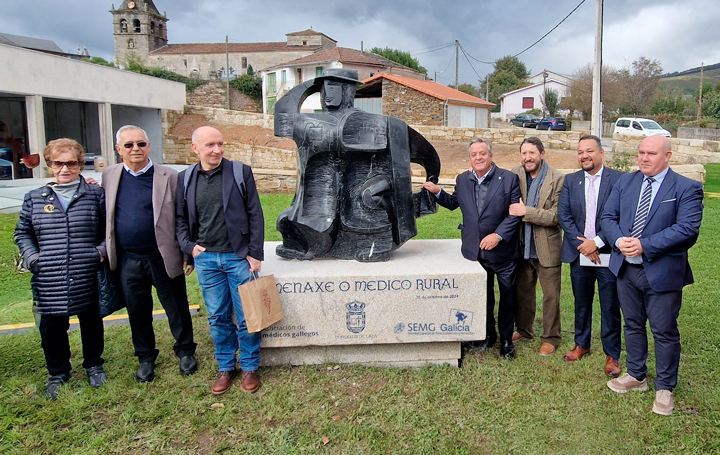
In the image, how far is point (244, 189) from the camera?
3344 mm

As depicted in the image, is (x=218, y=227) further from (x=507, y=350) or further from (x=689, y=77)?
(x=689, y=77)

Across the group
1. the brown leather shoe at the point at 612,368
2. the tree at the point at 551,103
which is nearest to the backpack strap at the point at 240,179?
the brown leather shoe at the point at 612,368

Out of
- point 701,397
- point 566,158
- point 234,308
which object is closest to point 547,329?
point 701,397

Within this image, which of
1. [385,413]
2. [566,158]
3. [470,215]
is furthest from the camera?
[566,158]

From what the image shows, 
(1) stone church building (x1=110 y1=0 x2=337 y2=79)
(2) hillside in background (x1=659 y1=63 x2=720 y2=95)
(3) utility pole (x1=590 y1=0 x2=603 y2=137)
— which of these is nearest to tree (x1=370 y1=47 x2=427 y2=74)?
(1) stone church building (x1=110 y1=0 x2=337 y2=79)

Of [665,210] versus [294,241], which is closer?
[665,210]

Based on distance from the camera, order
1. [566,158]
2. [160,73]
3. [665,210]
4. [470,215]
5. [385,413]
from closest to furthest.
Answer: [665,210], [385,413], [470,215], [566,158], [160,73]

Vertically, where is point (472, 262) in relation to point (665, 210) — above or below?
below

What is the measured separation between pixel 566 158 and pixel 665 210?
1482 cm

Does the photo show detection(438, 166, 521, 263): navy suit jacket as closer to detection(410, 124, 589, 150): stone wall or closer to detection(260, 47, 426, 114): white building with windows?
detection(410, 124, 589, 150): stone wall

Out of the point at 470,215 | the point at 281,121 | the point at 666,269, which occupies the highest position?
the point at 281,121

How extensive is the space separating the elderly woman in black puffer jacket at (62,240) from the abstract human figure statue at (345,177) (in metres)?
1.39

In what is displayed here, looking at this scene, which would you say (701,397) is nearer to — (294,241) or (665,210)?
(665,210)

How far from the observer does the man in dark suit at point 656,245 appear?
293 centimetres
